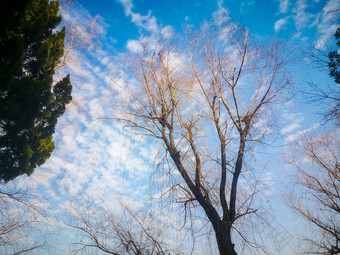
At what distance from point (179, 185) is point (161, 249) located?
3.71ft

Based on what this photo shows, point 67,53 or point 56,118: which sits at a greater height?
point 67,53

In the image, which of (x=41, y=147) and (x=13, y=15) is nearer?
(x=13, y=15)

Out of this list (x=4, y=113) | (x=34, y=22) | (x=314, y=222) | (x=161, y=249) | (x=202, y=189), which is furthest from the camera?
(x=314, y=222)

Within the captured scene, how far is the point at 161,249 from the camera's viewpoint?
309cm

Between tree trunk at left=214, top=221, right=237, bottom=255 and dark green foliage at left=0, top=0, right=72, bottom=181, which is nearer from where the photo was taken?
tree trunk at left=214, top=221, right=237, bottom=255

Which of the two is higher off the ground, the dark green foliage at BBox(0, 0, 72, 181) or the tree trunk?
the dark green foliage at BBox(0, 0, 72, 181)

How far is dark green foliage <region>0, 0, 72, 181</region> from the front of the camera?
3.96 meters

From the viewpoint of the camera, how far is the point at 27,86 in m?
4.59

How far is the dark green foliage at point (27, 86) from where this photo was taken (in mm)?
3963

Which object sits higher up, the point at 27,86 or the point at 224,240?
the point at 27,86

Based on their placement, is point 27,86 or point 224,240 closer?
point 224,240

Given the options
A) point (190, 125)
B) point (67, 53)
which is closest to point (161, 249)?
point (190, 125)

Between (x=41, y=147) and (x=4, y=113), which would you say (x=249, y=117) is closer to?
(x=4, y=113)

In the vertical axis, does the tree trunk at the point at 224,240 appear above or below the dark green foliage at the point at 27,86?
below
